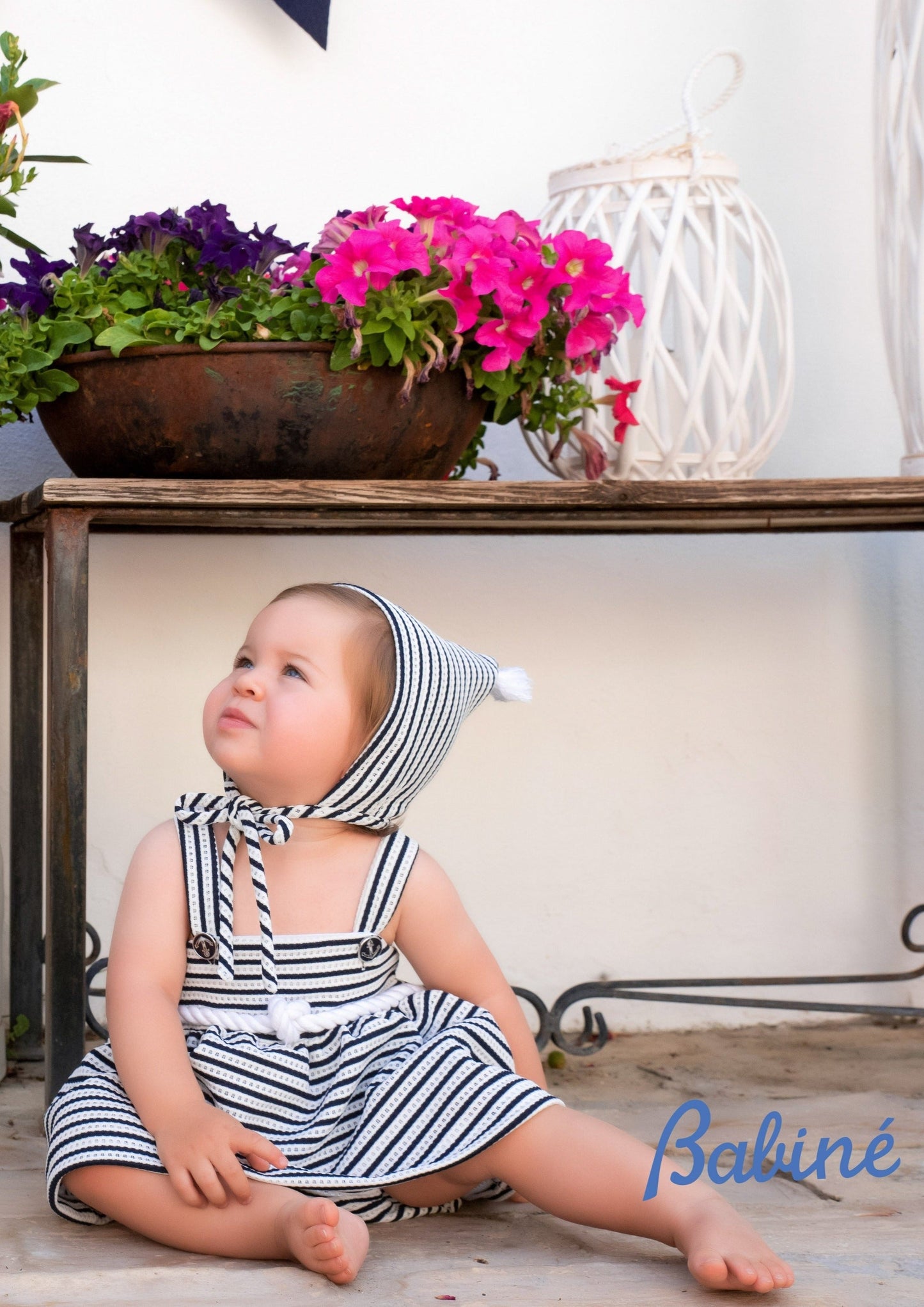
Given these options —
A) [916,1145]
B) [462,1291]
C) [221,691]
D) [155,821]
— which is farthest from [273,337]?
[916,1145]

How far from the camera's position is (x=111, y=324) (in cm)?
126

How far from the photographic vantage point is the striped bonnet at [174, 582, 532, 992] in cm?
112

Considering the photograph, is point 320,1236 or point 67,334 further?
point 67,334

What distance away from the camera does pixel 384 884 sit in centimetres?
116

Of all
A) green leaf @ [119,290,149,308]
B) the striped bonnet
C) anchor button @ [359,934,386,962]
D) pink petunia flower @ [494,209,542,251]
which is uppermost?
pink petunia flower @ [494,209,542,251]

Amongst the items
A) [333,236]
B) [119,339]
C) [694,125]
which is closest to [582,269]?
[333,236]

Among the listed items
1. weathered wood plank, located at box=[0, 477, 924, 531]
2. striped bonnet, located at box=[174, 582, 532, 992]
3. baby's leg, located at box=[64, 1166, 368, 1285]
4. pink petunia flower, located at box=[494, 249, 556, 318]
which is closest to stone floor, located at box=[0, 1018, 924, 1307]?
baby's leg, located at box=[64, 1166, 368, 1285]

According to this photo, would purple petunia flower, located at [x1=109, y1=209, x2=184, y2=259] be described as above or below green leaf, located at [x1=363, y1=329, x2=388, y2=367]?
above

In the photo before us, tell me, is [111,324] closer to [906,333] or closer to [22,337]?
[22,337]

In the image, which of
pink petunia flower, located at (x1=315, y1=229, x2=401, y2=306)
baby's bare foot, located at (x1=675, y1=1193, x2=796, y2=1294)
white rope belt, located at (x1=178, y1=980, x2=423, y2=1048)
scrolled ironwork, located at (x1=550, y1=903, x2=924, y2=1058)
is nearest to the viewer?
baby's bare foot, located at (x1=675, y1=1193, x2=796, y2=1294)

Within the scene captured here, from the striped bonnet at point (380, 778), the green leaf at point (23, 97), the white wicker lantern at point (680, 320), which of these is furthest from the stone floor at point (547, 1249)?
the green leaf at point (23, 97)

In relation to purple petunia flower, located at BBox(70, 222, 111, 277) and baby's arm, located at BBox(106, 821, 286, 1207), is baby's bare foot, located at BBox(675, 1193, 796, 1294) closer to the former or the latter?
baby's arm, located at BBox(106, 821, 286, 1207)

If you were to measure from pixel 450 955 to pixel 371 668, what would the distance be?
0.93ft

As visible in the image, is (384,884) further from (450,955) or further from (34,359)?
(34,359)
